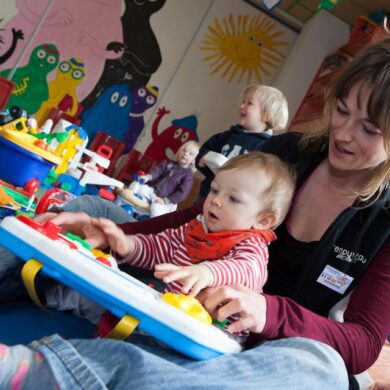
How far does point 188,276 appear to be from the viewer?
60cm

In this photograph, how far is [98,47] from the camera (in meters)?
3.55

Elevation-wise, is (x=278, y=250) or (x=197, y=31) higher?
(x=197, y=31)

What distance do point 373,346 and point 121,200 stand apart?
2215 mm

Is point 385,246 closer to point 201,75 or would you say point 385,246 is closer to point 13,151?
point 13,151

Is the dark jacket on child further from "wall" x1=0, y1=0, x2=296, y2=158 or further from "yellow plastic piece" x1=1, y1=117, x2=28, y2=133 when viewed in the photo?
"wall" x1=0, y1=0, x2=296, y2=158

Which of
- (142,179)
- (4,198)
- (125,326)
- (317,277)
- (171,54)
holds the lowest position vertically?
(4,198)

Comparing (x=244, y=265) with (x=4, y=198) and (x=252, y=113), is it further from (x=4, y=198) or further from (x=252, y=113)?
(x=252, y=113)

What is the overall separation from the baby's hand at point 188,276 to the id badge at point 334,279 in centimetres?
27

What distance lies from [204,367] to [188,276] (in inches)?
6.0

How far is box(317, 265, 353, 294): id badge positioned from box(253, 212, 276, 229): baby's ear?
132 millimetres

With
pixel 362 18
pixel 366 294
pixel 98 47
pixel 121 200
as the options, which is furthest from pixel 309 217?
pixel 98 47

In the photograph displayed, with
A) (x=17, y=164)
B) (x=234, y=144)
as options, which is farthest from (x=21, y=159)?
(x=234, y=144)

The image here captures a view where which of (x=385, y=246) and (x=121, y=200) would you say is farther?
(x=121, y=200)

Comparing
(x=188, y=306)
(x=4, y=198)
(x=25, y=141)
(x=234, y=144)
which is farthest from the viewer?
(x=234, y=144)
